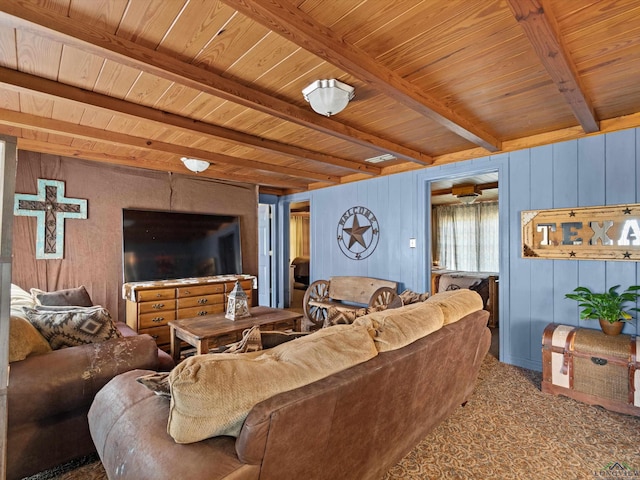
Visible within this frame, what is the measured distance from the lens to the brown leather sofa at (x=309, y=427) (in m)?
0.96

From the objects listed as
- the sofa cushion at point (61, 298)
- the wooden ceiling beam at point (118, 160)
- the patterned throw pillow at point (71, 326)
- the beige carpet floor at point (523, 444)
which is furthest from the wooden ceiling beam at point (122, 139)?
the beige carpet floor at point (523, 444)

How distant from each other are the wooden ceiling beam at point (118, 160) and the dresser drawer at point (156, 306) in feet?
5.77

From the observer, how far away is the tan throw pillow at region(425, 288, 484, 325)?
1.94m

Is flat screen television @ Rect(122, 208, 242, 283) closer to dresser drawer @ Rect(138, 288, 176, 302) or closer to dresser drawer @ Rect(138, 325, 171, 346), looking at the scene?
dresser drawer @ Rect(138, 288, 176, 302)

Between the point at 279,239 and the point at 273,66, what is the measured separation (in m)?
4.43

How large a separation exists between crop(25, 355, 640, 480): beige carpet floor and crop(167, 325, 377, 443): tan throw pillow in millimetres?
1081

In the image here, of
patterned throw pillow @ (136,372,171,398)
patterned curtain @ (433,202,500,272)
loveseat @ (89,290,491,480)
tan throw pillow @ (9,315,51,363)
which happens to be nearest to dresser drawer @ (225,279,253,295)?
tan throw pillow @ (9,315,51,363)

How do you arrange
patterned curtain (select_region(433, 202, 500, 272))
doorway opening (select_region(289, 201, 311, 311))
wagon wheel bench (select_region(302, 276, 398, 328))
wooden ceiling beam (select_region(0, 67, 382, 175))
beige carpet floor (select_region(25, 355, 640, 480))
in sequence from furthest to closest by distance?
doorway opening (select_region(289, 201, 311, 311)) < patterned curtain (select_region(433, 202, 500, 272)) < wagon wheel bench (select_region(302, 276, 398, 328)) < wooden ceiling beam (select_region(0, 67, 382, 175)) < beige carpet floor (select_region(25, 355, 640, 480))

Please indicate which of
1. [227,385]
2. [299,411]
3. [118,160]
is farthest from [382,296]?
[118,160]

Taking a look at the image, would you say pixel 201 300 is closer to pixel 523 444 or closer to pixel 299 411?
pixel 299 411

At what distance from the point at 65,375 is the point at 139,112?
A: 1837 millimetres

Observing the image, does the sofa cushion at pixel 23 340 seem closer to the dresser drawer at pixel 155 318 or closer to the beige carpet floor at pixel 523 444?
the beige carpet floor at pixel 523 444

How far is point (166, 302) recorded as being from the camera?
3.90 metres

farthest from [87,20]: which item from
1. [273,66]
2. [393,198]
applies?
[393,198]
